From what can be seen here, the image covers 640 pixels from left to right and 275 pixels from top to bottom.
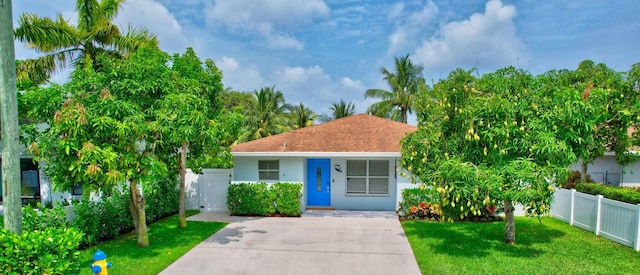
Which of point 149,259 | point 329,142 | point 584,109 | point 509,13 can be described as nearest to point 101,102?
point 149,259

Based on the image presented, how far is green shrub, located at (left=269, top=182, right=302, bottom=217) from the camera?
11625 mm

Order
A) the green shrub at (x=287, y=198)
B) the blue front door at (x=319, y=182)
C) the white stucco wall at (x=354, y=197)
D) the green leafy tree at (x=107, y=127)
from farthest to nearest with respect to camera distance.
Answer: the blue front door at (x=319, y=182) < the white stucco wall at (x=354, y=197) < the green shrub at (x=287, y=198) < the green leafy tree at (x=107, y=127)

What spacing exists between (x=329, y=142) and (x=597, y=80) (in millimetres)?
8584

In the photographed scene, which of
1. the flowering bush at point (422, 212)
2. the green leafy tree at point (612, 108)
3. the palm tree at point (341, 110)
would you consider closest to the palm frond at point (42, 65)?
the flowering bush at point (422, 212)

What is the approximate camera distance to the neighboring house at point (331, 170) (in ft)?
41.2

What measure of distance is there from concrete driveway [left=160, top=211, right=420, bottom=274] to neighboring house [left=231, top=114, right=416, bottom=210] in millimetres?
1827

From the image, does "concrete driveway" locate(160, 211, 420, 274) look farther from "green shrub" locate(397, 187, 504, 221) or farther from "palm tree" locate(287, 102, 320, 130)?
"palm tree" locate(287, 102, 320, 130)

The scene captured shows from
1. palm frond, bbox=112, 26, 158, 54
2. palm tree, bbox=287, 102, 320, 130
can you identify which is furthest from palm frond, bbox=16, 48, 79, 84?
palm tree, bbox=287, 102, 320, 130

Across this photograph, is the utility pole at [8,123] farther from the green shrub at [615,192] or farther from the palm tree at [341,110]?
the palm tree at [341,110]

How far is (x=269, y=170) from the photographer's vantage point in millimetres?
12953

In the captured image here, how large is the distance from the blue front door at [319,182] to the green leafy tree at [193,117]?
348 cm

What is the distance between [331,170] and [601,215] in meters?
8.49

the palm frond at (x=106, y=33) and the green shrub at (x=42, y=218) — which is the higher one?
the palm frond at (x=106, y=33)

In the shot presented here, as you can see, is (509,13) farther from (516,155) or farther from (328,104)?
(328,104)
